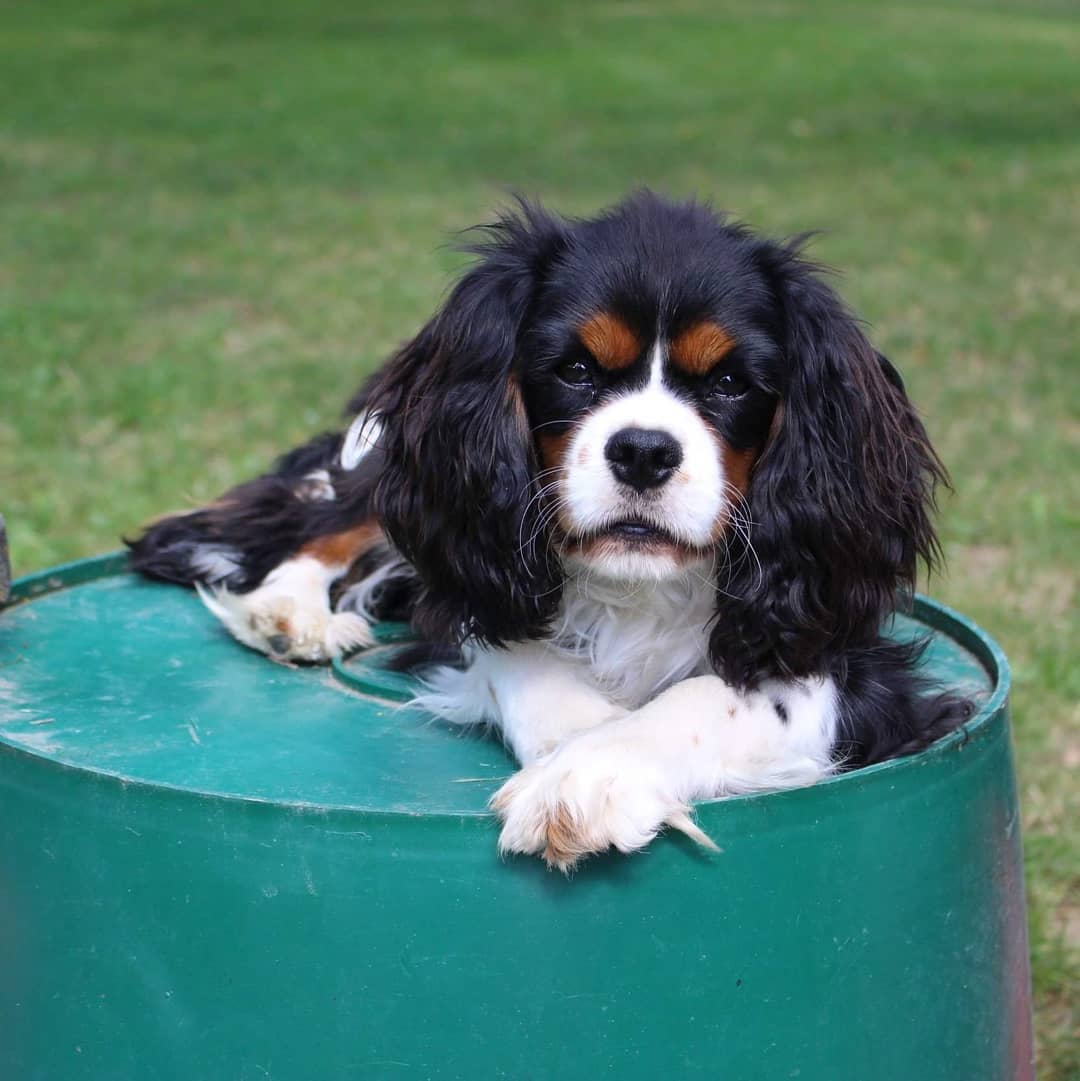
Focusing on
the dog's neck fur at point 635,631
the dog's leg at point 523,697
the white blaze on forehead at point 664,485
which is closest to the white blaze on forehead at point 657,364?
the white blaze on forehead at point 664,485

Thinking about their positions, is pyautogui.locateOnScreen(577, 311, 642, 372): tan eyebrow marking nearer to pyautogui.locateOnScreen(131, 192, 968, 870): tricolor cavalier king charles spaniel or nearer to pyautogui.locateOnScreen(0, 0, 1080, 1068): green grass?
pyautogui.locateOnScreen(131, 192, 968, 870): tricolor cavalier king charles spaniel

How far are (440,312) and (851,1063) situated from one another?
1.54m

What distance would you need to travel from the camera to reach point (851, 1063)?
2.58 meters

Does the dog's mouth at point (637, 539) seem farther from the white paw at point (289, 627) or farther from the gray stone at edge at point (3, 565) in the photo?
the gray stone at edge at point (3, 565)

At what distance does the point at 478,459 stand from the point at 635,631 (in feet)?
1.64

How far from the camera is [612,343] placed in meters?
2.81

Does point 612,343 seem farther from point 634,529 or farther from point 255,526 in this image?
point 255,526

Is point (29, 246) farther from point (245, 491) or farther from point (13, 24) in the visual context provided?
point (13, 24)

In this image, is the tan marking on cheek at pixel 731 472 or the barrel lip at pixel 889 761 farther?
the tan marking on cheek at pixel 731 472

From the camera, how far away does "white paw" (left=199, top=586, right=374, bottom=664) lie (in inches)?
134


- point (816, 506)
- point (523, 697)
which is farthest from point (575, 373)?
point (523, 697)

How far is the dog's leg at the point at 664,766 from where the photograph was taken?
2.36 meters

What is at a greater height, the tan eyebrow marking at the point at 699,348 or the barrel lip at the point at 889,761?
the tan eyebrow marking at the point at 699,348

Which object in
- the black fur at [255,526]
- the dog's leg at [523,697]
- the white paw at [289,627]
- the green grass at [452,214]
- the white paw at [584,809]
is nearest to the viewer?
the white paw at [584,809]
